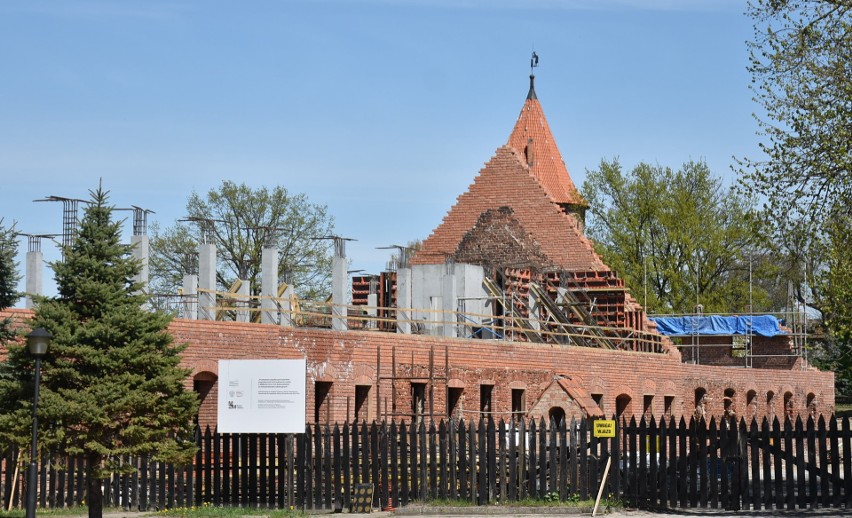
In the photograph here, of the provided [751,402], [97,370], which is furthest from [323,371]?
[751,402]

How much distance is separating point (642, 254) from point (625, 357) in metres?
22.8

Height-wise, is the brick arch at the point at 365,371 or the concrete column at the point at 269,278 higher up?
the concrete column at the point at 269,278

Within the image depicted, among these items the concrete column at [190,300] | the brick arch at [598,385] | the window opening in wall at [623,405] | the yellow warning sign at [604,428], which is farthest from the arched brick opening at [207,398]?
the window opening in wall at [623,405]

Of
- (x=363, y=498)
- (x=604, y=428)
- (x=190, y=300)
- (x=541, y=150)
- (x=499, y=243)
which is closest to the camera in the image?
(x=604, y=428)

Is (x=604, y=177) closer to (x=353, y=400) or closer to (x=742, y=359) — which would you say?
(x=742, y=359)

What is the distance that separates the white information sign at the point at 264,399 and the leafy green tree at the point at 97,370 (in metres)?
2.18

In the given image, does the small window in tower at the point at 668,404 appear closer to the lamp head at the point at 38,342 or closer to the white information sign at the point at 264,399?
the white information sign at the point at 264,399

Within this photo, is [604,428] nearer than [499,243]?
Yes

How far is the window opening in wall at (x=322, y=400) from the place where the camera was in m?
27.2

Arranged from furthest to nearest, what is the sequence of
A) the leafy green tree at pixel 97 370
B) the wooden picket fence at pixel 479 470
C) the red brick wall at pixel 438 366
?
1. the red brick wall at pixel 438 366
2. the wooden picket fence at pixel 479 470
3. the leafy green tree at pixel 97 370

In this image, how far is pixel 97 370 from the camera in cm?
1819

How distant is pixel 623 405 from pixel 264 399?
19.6 metres

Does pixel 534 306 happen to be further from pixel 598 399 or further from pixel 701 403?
pixel 701 403

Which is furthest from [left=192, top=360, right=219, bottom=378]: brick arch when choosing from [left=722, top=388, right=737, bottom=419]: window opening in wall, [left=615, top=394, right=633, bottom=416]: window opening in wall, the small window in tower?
[left=722, top=388, right=737, bottom=419]: window opening in wall
